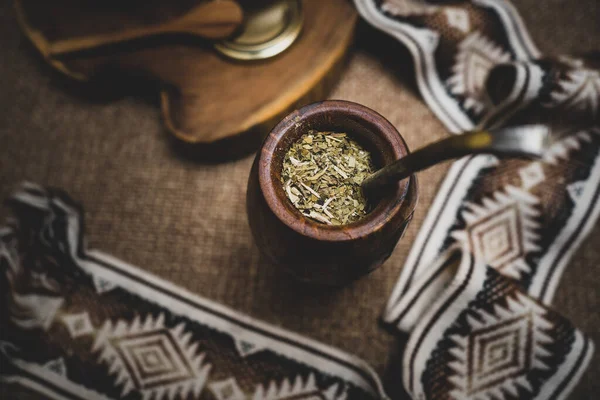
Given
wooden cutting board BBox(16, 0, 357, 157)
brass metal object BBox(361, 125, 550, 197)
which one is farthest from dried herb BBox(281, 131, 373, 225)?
wooden cutting board BBox(16, 0, 357, 157)

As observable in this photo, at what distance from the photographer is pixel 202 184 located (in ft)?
2.14

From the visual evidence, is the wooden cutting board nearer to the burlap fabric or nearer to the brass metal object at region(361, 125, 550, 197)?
the burlap fabric

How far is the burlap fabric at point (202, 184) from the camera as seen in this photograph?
0.61 metres

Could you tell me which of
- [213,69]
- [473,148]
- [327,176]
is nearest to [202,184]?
[213,69]

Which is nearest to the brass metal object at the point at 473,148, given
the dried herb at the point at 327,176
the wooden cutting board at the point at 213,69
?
the dried herb at the point at 327,176

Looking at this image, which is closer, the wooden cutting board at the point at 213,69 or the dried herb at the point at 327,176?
the dried herb at the point at 327,176

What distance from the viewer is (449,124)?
2.18 ft

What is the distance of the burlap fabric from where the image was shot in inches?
23.9

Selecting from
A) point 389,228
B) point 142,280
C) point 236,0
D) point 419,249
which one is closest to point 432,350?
point 419,249

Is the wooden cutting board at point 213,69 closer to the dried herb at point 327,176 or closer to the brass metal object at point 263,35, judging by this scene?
the brass metal object at point 263,35

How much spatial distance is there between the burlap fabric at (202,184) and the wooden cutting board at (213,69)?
2.6 inches

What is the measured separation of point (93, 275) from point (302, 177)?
363 mm

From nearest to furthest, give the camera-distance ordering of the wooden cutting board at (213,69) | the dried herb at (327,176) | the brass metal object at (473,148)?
the brass metal object at (473,148) < the dried herb at (327,176) < the wooden cutting board at (213,69)

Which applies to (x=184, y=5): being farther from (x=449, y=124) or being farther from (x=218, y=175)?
(x=449, y=124)
